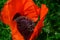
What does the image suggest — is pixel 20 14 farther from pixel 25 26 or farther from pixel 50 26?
pixel 50 26

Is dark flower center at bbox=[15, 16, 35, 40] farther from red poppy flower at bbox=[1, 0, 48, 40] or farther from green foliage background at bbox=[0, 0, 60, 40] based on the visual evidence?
green foliage background at bbox=[0, 0, 60, 40]

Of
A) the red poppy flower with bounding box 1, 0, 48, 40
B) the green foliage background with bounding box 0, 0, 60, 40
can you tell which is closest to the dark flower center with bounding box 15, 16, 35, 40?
the red poppy flower with bounding box 1, 0, 48, 40

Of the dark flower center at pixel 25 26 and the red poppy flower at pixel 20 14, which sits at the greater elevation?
the red poppy flower at pixel 20 14

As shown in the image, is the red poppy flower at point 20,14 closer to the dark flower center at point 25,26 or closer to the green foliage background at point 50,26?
the dark flower center at point 25,26

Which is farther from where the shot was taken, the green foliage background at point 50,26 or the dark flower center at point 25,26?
the green foliage background at point 50,26

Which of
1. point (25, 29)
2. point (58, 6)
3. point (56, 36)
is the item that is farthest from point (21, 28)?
point (58, 6)

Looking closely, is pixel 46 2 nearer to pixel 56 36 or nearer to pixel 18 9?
pixel 56 36

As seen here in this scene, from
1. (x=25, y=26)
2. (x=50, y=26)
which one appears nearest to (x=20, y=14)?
(x=25, y=26)

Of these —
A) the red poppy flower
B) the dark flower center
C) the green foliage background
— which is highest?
the red poppy flower

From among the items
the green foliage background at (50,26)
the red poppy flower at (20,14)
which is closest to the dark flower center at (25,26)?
the red poppy flower at (20,14)
